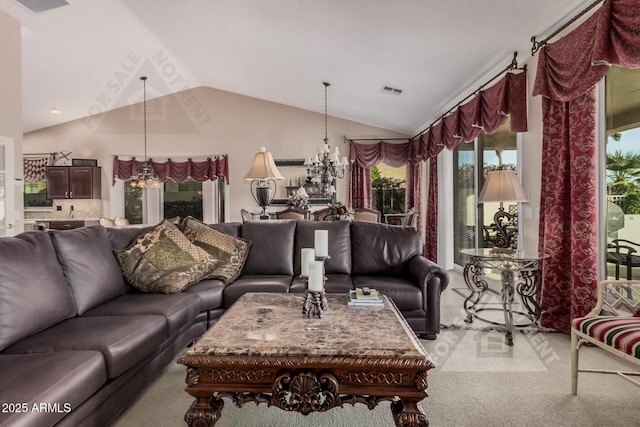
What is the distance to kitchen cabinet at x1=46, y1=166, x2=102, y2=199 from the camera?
7.61 m

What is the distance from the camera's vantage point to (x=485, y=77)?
13.8 feet

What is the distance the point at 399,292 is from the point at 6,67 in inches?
188

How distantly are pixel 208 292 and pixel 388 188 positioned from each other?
228 inches

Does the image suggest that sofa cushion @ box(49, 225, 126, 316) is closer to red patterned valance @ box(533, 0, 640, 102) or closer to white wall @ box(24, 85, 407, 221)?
red patterned valance @ box(533, 0, 640, 102)

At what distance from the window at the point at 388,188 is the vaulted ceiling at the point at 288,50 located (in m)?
1.00

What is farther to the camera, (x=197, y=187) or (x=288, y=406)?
(x=197, y=187)

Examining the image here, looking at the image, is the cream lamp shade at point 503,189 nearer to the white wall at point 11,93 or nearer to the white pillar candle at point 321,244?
the white pillar candle at point 321,244

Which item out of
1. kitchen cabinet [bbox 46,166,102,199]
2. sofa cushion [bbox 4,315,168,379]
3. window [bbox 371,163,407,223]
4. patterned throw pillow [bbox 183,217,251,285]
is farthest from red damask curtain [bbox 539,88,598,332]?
kitchen cabinet [bbox 46,166,102,199]

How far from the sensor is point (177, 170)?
312 inches

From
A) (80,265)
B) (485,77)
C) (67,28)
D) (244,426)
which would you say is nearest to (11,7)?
(67,28)

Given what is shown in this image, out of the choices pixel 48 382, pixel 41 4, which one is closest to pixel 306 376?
pixel 48 382

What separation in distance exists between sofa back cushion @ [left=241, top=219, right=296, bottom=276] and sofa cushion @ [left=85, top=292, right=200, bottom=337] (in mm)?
786

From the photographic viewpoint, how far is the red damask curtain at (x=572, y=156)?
2.24m

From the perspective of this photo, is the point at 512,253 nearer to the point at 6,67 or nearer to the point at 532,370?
the point at 532,370
